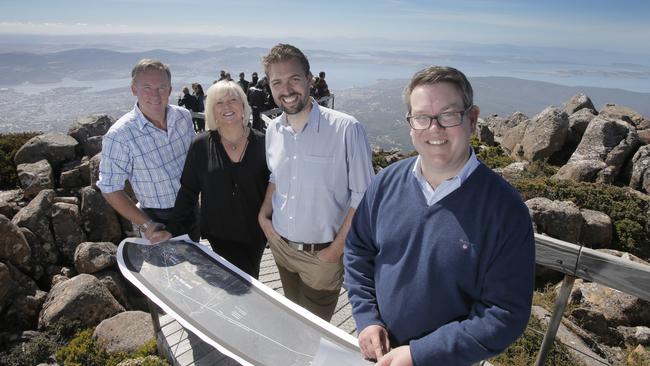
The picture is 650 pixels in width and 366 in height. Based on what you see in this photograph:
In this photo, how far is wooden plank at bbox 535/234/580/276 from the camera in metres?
2.57

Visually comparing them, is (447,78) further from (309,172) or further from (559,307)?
(559,307)

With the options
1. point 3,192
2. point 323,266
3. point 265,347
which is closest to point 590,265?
point 323,266

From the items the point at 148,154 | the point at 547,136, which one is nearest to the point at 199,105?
the point at 148,154

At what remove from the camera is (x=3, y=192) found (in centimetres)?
852

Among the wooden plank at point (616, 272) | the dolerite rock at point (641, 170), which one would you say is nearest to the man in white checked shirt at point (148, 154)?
the wooden plank at point (616, 272)

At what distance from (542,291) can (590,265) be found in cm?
398

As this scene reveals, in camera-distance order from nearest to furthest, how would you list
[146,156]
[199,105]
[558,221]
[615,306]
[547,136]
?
[146,156] → [615,306] → [558,221] → [199,105] → [547,136]

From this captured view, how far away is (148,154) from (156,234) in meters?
0.78

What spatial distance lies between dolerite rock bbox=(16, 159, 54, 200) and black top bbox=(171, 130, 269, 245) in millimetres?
6916

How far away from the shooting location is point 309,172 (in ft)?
9.52

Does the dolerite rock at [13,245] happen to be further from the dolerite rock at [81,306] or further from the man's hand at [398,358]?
the man's hand at [398,358]

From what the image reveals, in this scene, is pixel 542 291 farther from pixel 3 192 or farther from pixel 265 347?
pixel 3 192

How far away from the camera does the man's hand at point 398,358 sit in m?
1.79

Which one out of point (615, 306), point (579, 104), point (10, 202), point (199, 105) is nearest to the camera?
point (615, 306)
